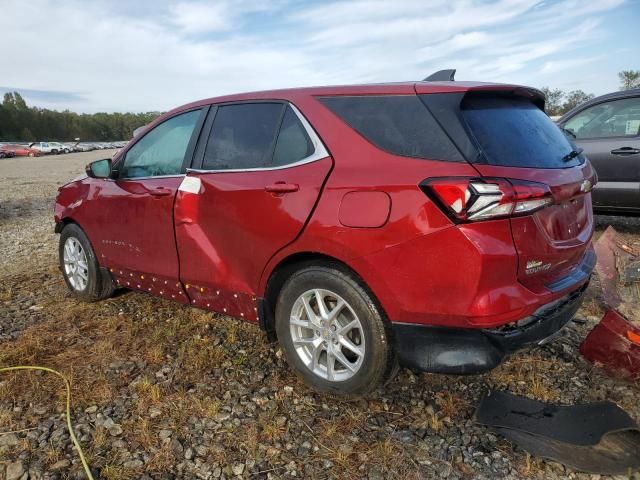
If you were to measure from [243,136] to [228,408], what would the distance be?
1610mm

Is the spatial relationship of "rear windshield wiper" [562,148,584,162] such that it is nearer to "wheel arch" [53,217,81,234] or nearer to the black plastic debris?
the black plastic debris

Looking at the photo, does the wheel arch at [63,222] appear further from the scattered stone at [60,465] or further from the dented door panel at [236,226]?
the scattered stone at [60,465]

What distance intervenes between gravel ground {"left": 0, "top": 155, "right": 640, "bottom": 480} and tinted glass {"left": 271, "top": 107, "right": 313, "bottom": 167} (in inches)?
52.2

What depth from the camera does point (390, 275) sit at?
2.28 meters

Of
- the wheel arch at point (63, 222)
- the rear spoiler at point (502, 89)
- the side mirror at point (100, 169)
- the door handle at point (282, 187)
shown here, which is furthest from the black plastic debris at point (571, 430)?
the wheel arch at point (63, 222)

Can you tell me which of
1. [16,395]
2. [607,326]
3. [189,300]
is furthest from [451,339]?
[16,395]

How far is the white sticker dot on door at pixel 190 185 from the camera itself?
310 cm

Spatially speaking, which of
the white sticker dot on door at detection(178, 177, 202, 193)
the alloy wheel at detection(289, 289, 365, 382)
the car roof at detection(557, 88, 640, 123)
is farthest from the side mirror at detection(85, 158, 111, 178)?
the car roof at detection(557, 88, 640, 123)

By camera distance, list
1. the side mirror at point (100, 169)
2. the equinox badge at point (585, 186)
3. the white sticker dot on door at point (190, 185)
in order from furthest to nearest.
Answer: the side mirror at point (100, 169)
the white sticker dot on door at point (190, 185)
the equinox badge at point (585, 186)

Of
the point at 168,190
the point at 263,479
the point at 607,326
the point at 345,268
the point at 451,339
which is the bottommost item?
the point at 263,479

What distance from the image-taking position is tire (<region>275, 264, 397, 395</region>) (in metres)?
2.42

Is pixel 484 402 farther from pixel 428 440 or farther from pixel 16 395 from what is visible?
pixel 16 395

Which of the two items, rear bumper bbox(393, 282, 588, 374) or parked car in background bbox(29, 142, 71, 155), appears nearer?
rear bumper bbox(393, 282, 588, 374)

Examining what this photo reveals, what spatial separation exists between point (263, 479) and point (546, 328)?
1493 millimetres
